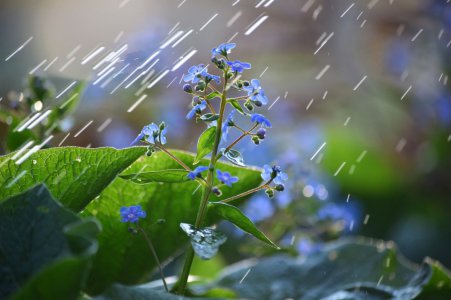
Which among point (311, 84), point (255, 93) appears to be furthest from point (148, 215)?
point (311, 84)

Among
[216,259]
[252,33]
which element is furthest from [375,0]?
[216,259]

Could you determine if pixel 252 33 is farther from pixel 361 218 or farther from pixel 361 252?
pixel 361 252

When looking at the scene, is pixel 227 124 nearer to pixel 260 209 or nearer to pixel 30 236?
pixel 30 236

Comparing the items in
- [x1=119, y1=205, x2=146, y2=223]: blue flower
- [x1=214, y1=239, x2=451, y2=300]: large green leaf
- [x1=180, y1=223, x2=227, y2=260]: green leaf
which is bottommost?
[x1=214, y1=239, x2=451, y2=300]: large green leaf

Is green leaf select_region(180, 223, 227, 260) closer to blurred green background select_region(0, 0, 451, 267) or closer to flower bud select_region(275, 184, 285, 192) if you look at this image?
flower bud select_region(275, 184, 285, 192)

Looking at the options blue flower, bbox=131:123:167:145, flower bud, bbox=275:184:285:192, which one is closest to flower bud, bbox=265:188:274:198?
flower bud, bbox=275:184:285:192
